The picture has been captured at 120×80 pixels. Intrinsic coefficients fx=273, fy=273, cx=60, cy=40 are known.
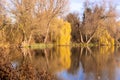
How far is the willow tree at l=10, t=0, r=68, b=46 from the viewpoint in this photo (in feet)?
111

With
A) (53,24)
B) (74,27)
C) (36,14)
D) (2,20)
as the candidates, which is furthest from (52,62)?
(74,27)

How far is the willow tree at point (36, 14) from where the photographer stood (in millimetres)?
33875

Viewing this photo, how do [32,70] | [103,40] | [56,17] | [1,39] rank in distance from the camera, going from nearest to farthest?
1. [32,70]
2. [1,39]
3. [56,17]
4. [103,40]

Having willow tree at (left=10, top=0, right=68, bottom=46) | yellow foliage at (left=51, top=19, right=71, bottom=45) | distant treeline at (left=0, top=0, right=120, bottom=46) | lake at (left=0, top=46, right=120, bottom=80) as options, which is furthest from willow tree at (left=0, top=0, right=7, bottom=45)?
lake at (left=0, top=46, right=120, bottom=80)

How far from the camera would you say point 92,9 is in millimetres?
45031

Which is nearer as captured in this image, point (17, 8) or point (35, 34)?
point (17, 8)

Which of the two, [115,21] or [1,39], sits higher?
[115,21]

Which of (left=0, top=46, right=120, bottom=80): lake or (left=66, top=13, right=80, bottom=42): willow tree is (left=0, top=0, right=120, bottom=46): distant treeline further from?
(left=0, top=46, right=120, bottom=80): lake

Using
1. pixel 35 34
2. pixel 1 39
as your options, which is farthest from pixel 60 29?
pixel 1 39

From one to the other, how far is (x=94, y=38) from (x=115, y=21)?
14.5 feet

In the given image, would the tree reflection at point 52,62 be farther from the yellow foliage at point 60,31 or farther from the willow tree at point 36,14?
the yellow foliage at point 60,31

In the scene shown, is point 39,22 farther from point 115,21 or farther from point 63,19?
point 115,21

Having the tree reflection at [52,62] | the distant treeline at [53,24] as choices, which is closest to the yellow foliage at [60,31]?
the distant treeline at [53,24]

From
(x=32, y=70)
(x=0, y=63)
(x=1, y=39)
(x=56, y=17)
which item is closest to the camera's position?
(x=32, y=70)
